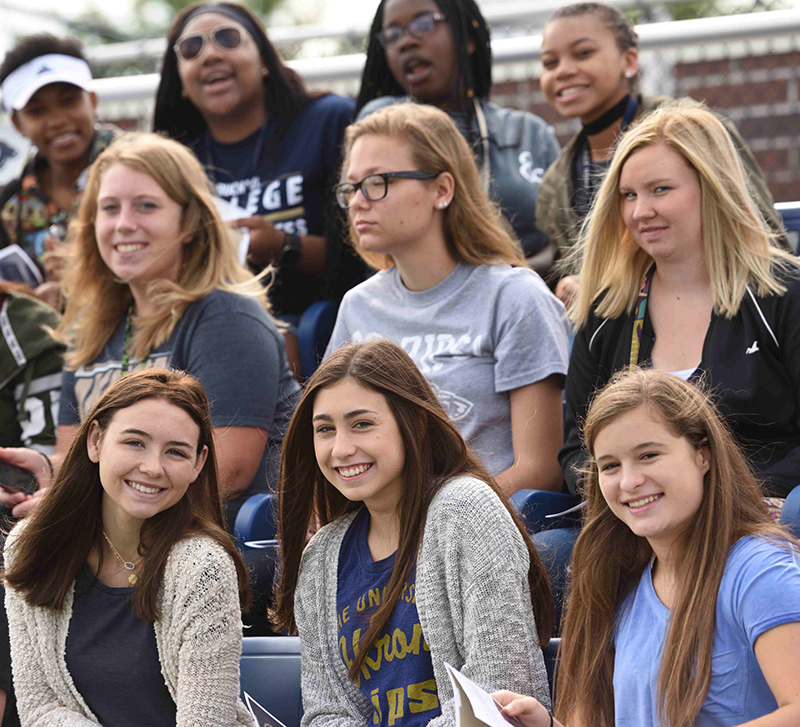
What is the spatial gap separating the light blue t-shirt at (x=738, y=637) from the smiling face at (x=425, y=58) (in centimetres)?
255

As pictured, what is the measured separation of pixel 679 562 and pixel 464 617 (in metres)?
0.40

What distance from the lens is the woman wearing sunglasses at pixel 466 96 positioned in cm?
403

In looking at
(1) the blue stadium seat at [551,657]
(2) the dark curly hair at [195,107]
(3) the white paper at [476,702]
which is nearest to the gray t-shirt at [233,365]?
(1) the blue stadium seat at [551,657]

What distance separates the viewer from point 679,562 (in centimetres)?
200

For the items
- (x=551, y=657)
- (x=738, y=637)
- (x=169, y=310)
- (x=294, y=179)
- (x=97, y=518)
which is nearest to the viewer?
(x=738, y=637)

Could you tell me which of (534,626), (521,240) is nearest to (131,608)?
(534,626)

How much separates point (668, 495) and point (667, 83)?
3587 mm

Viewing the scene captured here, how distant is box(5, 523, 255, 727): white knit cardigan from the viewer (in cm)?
227

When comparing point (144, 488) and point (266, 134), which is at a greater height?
point (266, 134)

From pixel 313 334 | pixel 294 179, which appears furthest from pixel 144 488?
pixel 294 179

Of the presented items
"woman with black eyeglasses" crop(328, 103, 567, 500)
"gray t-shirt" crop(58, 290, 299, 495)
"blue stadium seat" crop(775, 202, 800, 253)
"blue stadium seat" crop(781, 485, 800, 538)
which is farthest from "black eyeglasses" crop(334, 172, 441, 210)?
"blue stadium seat" crop(781, 485, 800, 538)

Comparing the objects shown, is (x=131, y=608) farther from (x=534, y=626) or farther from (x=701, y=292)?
(x=701, y=292)

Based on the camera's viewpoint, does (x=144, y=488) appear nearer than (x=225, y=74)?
Yes

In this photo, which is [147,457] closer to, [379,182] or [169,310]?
[169,310]
